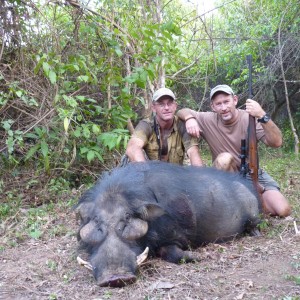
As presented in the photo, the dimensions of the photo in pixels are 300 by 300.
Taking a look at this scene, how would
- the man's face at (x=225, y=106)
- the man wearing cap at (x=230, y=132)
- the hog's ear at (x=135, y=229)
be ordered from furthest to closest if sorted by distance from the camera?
1. the man's face at (x=225, y=106)
2. the man wearing cap at (x=230, y=132)
3. the hog's ear at (x=135, y=229)

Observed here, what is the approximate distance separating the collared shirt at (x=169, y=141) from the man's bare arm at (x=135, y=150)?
121 millimetres

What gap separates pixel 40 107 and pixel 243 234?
2.88 m

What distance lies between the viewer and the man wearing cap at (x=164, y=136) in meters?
5.10

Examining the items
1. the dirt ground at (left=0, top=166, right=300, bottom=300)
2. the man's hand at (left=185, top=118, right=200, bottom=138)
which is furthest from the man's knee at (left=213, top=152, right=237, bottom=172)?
the dirt ground at (left=0, top=166, right=300, bottom=300)

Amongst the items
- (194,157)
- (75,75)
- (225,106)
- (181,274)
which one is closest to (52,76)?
(75,75)

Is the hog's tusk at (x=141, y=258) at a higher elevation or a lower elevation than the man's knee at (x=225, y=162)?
lower

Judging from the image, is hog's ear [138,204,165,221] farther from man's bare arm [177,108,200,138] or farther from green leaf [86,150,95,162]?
green leaf [86,150,95,162]

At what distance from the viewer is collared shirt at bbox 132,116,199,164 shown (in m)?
5.24

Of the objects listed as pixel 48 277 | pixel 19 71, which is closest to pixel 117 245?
pixel 48 277

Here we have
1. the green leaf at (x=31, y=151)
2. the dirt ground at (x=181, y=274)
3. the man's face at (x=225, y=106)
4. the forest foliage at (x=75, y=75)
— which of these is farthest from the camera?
the forest foliage at (x=75, y=75)

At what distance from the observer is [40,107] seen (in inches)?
221

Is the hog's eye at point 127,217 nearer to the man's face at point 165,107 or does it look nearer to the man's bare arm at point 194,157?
the man's bare arm at point 194,157

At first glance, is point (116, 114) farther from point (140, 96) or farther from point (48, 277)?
point (48, 277)

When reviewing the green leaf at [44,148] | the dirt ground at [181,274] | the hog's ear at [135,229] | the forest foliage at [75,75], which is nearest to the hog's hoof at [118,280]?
the dirt ground at [181,274]
